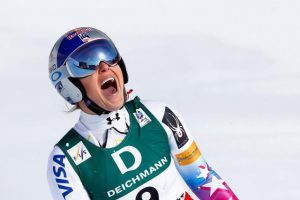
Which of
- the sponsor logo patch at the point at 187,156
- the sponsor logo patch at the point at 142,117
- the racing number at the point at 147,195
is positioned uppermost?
the sponsor logo patch at the point at 142,117

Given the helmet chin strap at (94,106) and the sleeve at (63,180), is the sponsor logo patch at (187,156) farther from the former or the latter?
the sleeve at (63,180)

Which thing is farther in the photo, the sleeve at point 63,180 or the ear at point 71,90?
the ear at point 71,90

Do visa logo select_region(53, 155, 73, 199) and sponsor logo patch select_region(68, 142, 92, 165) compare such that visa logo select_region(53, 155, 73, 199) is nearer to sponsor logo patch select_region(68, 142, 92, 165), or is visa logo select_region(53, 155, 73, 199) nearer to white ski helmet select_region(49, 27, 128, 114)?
sponsor logo patch select_region(68, 142, 92, 165)

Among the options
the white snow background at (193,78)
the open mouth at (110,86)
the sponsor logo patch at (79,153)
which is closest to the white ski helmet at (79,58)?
the open mouth at (110,86)

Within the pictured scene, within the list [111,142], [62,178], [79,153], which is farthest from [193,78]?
[62,178]

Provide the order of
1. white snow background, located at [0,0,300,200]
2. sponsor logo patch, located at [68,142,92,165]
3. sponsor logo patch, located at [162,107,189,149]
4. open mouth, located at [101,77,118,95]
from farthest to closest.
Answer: white snow background, located at [0,0,300,200] → sponsor logo patch, located at [162,107,189,149] → sponsor logo patch, located at [68,142,92,165] → open mouth, located at [101,77,118,95]

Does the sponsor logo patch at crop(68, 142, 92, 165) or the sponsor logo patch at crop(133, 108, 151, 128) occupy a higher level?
the sponsor logo patch at crop(133, 108, 151, 128)

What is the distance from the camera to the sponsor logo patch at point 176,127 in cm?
611

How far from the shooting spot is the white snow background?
10227 mm

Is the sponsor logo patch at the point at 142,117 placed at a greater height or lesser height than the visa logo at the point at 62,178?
greater

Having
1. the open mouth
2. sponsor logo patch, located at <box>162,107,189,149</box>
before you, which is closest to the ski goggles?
the open mouth

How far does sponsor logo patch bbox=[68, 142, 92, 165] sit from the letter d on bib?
187mm

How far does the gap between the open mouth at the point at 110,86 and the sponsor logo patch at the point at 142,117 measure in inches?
15.2

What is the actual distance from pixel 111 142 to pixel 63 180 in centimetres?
44
